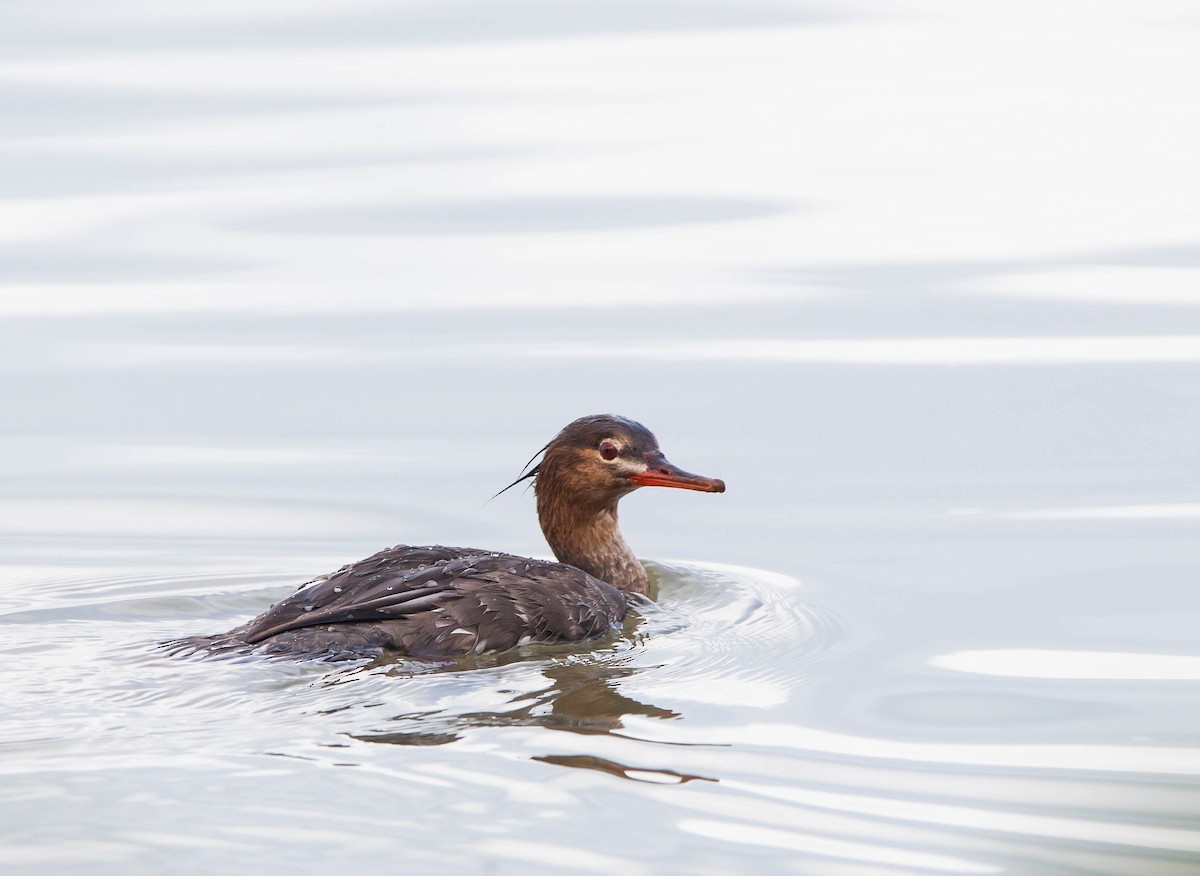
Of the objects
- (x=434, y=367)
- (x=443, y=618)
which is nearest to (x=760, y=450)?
(x=434, y=367)

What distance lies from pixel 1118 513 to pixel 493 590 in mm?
3607

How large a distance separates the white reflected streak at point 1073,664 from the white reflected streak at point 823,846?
2.27 meters

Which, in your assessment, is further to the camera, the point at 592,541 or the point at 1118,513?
the point at 1118,513

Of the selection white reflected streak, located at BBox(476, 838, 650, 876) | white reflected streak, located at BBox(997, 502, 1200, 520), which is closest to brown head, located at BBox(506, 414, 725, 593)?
white reflected streak, located at BBox(997, 502, 1200, 520)

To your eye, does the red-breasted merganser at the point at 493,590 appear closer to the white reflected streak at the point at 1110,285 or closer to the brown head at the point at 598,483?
the brown head at the point at 598,483

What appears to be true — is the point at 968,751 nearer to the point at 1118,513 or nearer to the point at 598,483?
the point at 598,483

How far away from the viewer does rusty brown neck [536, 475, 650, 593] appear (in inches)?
374

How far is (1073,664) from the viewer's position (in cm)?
798

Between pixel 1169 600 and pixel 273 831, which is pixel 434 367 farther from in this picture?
pixel 273 831

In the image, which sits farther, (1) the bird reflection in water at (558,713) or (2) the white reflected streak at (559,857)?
(1) the bird reflection in water at (558,713)

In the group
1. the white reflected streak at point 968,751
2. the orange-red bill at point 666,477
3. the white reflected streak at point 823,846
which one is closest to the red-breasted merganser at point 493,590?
the orange-red bill at point 666,477

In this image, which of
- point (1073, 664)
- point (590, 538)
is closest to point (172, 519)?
point (590, 538)

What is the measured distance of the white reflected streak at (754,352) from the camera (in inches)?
488

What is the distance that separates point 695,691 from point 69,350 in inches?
257
